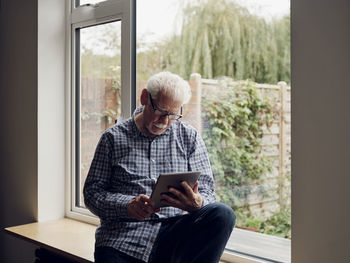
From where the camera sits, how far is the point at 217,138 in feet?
7.04

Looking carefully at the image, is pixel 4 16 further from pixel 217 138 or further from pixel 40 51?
pixel 217 138

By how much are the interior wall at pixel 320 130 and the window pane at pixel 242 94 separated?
229 millimetres

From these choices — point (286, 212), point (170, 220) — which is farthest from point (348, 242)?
point (170, 220)

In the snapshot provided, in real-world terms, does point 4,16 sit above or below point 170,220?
above

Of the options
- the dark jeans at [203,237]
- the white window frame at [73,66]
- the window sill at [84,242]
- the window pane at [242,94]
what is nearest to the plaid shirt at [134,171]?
the dark jeans at [203,237]

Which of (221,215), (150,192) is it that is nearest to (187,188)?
(221,215)

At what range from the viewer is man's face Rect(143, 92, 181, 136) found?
184cm

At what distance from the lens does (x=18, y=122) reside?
3.00 meters

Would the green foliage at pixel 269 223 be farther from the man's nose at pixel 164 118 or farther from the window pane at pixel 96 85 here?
the window pane at pixel 96 85

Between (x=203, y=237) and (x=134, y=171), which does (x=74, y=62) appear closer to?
(x=134, y=171)

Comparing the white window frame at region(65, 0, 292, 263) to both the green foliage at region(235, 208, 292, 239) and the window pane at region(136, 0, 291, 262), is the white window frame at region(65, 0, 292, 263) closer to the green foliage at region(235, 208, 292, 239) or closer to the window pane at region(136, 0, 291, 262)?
the green foliage at region(235, 208, 292, 239)

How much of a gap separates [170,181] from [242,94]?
2.08ft

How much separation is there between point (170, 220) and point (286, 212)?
0.49m

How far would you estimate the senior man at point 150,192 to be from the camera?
1649 millimetres
